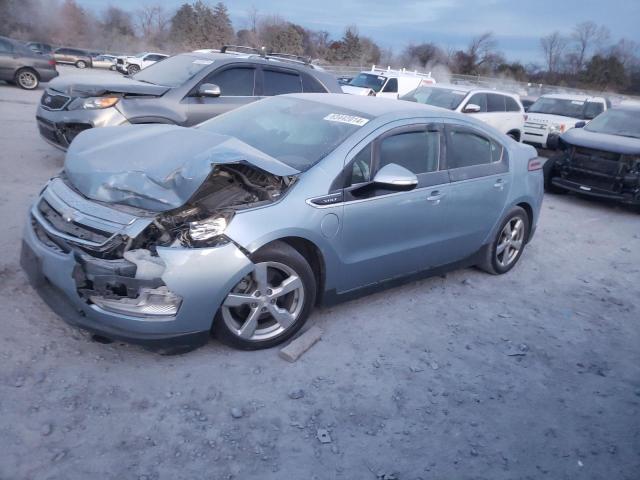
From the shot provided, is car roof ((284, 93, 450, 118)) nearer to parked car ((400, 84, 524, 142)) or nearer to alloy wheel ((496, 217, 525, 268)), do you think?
alloy wheel ((496, 217, 525, 268))

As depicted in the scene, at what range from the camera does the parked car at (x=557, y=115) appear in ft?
44.6

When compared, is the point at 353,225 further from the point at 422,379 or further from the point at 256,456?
the point at 256,456

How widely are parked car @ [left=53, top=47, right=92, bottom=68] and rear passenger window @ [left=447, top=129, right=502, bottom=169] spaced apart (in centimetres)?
3724

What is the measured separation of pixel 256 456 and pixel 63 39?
55070 millimetres

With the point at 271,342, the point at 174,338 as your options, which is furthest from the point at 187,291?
the point at 271,342

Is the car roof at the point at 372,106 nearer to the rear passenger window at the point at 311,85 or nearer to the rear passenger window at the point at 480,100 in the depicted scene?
the rear passenger window at the point at 311,85

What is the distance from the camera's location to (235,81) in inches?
310

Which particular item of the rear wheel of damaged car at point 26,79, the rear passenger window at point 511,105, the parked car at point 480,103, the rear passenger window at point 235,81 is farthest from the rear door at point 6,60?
the rear passenger window at point 511,105

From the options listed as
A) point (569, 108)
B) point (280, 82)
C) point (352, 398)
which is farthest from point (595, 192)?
point (352, 398)

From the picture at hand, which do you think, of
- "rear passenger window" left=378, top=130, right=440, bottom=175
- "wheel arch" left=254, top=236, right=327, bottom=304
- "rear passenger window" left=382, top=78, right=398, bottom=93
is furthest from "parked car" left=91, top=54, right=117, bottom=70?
"wheel arch" left=254, top=236, right=327, bottom=304

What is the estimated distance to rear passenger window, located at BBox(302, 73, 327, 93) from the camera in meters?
8.34

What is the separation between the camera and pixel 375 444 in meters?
2.90

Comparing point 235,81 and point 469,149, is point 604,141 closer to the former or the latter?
point 469,149

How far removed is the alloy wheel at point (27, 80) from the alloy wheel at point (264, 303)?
16159 millimetres
